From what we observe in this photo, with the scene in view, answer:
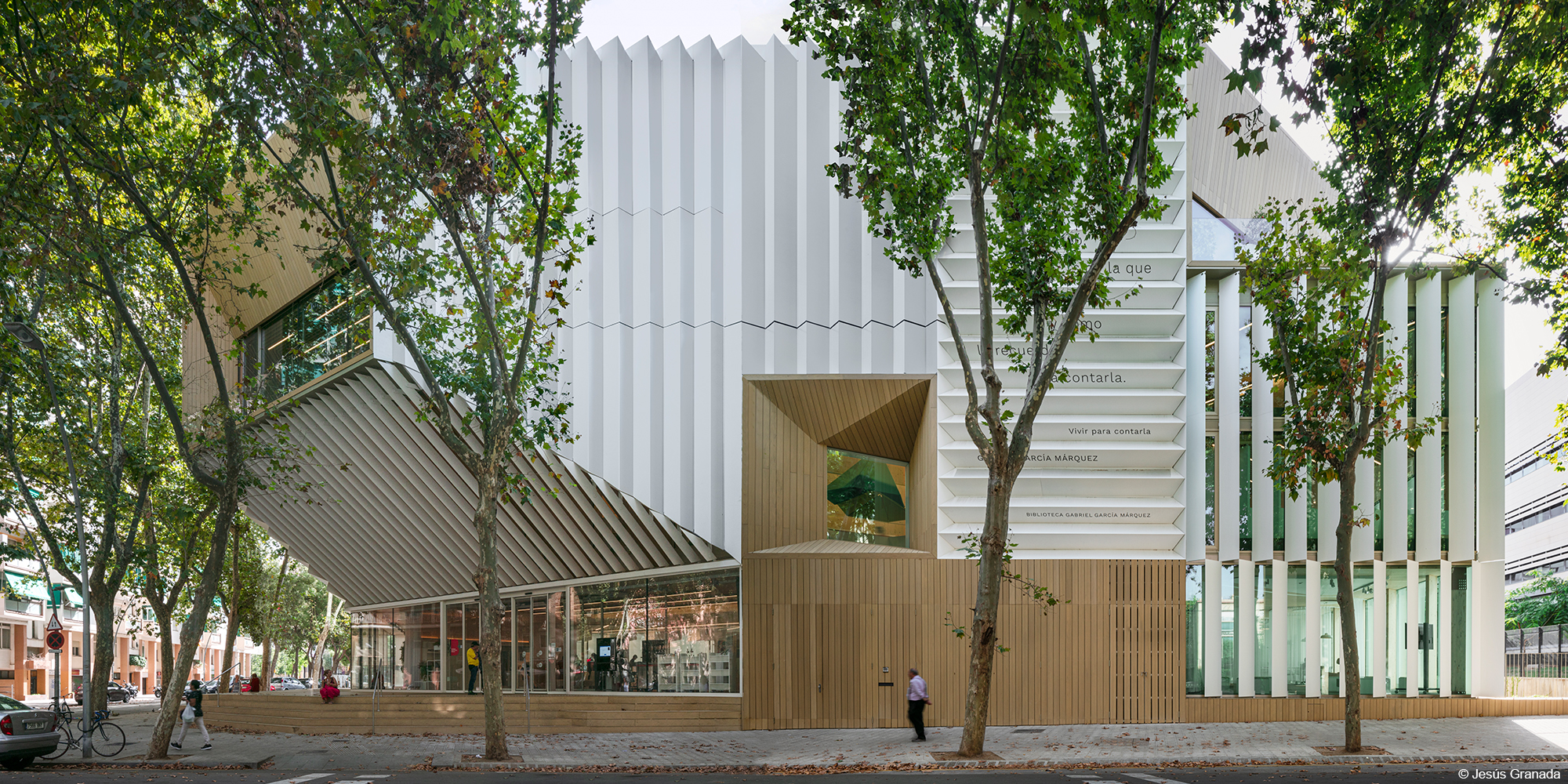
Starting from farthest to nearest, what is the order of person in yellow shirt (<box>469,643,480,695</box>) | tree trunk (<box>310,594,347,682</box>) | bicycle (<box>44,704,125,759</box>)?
tree trunk (<box>310,594,347,682</box>), person in yellow shirt (<box>469,643,480,695</box>), bicycle (<box>44,704,125,759</box>)

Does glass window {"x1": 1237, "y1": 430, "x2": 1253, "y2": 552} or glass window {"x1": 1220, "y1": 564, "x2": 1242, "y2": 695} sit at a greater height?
glass window {"x1": 1237, "y1": 430, "x2": 1253, "y2": 552}

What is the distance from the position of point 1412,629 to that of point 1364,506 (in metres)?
2.53

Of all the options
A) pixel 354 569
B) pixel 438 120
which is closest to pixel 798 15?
pixel 438 120

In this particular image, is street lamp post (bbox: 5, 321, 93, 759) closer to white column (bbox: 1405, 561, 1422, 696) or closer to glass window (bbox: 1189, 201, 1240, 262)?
glass window (bbox: 1189, 201, 1240, 262)

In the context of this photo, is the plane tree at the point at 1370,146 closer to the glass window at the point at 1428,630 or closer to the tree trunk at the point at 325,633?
the glass window at the point at 1428,630

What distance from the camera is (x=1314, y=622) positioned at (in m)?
20.2

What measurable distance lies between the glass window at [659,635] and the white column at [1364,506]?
11830mm

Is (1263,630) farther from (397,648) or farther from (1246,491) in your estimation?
(397,648)

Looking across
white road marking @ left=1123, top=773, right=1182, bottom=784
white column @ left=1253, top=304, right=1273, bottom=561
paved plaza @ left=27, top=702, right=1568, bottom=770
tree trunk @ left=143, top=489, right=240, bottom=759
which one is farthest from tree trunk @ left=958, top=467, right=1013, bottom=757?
tree trunk @ left=143, top=489, right=240, bottom=759

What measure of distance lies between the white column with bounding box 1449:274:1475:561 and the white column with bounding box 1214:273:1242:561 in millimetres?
4007

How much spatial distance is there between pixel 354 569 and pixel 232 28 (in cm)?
2071

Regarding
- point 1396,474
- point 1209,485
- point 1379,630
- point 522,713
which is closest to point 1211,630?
point 1209,485

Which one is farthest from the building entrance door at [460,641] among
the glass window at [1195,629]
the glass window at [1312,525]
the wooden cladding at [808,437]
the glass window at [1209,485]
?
the glass window at [1312,525]

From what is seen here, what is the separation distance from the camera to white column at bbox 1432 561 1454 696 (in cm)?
2011
